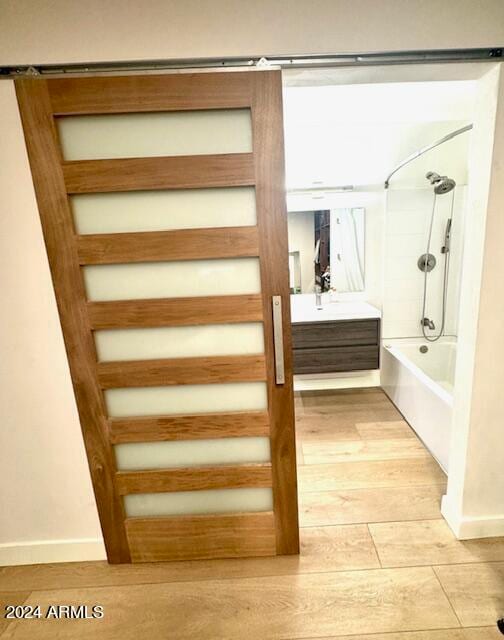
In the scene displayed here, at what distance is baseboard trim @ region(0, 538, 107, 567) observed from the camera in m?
1.49

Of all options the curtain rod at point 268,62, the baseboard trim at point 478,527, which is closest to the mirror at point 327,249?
the curtain rod at point 268,62

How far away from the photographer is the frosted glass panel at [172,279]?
3.97 feet

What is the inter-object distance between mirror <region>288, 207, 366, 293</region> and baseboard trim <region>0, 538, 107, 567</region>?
248 centimetres

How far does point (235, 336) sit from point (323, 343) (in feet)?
5.32

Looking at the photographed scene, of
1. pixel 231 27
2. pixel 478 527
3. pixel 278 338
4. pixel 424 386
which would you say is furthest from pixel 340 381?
pixel 231 27

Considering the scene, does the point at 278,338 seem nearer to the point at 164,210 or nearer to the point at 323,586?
the point at 164,210

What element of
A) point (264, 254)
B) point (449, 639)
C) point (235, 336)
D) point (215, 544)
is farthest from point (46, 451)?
point (449, 639)

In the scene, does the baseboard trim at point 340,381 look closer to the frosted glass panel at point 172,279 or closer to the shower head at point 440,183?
the shower head at point 440,183

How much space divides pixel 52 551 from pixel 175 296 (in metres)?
1.45

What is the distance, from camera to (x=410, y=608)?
1.21 meters

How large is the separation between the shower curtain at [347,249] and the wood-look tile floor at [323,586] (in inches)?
73.2

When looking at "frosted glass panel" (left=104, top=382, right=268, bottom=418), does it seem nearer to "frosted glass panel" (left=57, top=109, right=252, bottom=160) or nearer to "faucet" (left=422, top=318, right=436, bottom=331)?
"frosted glass panel" (left=57, top=109, right=252, bottom=160)

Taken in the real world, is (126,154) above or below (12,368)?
above

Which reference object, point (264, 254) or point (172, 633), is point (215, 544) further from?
point (264, 254)
